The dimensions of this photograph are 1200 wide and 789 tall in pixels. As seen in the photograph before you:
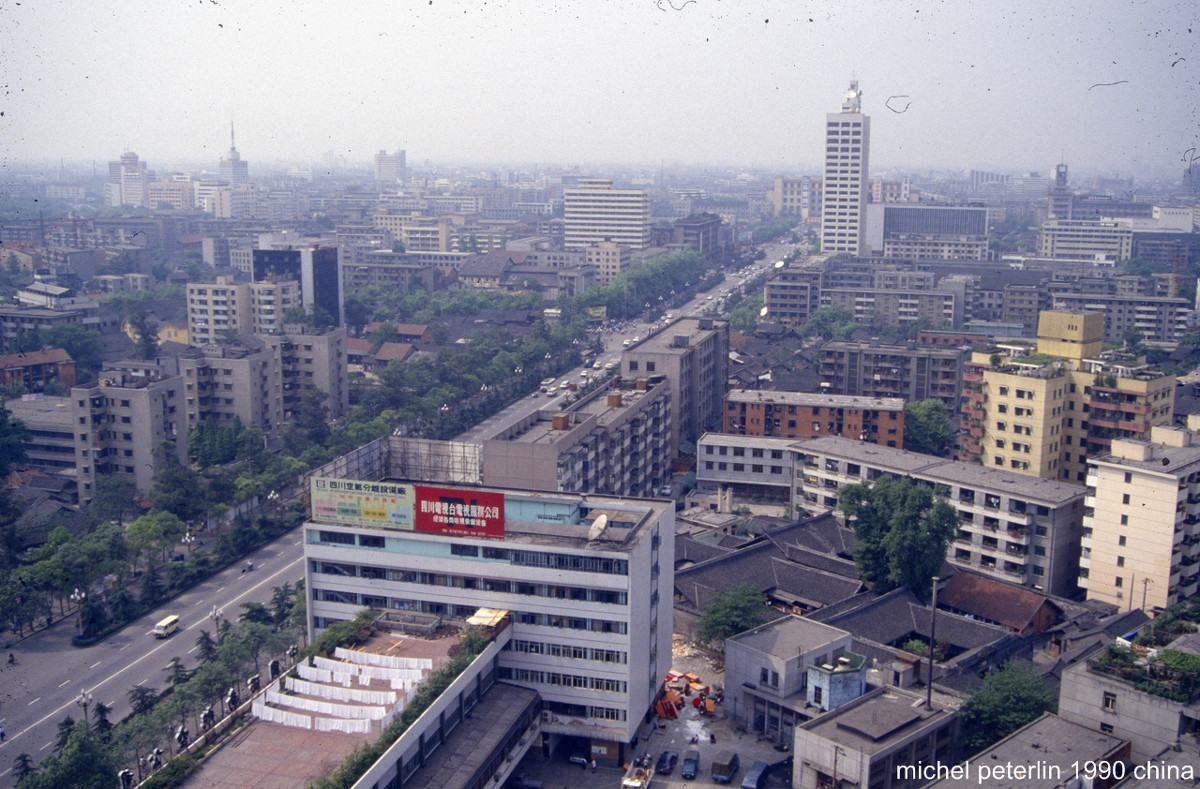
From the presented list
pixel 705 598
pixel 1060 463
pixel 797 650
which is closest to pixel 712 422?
pixel 1060 463

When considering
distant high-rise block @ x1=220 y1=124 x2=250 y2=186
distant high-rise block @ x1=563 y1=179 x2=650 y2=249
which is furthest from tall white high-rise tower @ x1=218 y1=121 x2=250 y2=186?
distant high-rise block @ x1=563 y1=179 x2=650 y2=249

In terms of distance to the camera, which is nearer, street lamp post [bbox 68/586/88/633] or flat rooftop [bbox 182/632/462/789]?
flat rooftop [bbox 182/632/462/789]

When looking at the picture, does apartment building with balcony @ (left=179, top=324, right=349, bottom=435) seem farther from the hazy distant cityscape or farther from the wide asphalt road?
the wide asphalt road

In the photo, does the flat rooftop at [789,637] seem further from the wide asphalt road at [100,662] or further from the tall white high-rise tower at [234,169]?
the tall white high-rise tower at [234,169]

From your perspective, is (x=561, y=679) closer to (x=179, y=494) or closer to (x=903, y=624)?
(x=903, y=624)

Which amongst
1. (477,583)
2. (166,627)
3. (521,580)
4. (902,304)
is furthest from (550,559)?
(902,304)

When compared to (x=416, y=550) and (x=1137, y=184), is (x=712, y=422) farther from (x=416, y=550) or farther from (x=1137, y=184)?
(x=1137, y=184)
